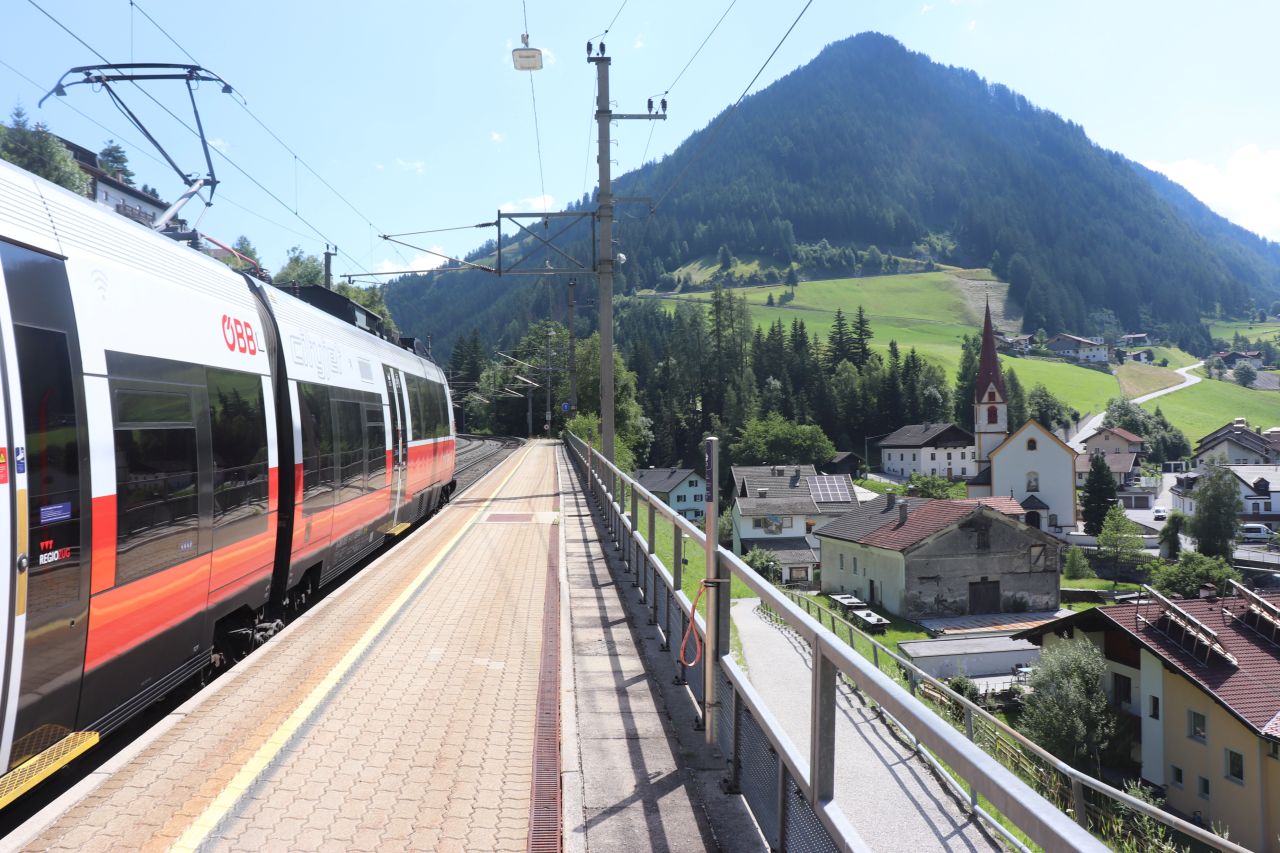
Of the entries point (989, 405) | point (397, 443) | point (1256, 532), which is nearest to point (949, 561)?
point (397, 443)

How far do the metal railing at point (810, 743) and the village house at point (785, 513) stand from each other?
5412cm

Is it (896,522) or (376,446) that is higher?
(376,446)

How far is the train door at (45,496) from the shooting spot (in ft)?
14.0

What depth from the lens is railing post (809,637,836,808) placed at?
3027 mm

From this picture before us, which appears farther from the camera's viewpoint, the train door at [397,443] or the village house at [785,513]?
the village house at [785,513]

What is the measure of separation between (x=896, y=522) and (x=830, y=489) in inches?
745

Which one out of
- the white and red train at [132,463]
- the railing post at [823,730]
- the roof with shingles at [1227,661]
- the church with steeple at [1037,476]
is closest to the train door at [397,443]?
the white and red train at [132,463]

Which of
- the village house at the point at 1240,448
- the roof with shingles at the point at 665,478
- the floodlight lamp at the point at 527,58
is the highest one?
the floodlight lamp at the point at 527,58

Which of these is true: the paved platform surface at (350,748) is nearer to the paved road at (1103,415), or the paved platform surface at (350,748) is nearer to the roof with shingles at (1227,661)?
the roof with shingles at (1227,661)

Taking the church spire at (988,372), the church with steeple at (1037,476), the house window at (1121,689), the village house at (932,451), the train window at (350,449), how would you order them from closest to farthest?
the train window at (350,449), the house window at (1121,689), the church with steeple at (1037,476), the church spire at (988,372), the village house at (932,451)

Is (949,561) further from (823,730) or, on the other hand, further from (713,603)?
(823,730)

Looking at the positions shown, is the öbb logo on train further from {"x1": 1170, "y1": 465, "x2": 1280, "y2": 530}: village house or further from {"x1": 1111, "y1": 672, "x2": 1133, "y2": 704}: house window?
{"x1": 1170, "y1": 465, "x2": 1280, "y2": 530}: village house

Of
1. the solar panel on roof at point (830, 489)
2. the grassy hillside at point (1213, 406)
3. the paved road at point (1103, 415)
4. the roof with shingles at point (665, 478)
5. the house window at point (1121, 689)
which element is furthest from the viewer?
the grassy hillside at point (1213, 406)

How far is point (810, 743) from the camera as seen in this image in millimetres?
3117
